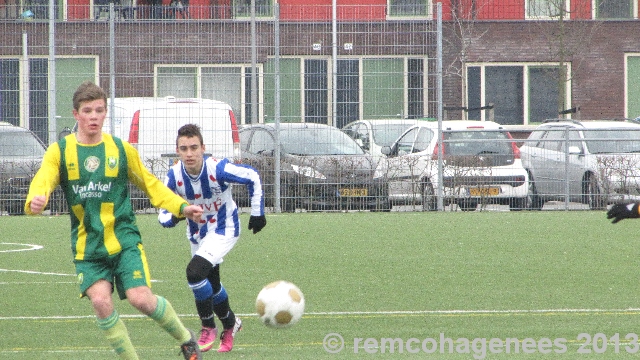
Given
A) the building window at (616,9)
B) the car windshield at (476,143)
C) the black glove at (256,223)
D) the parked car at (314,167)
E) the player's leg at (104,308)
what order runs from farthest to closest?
1. the building window at (616,9)
2. the car windshield at (476,143)
3. the parked car at (314,167)
4. the black glove at (256,223)
5. the player's leg at (104,308)

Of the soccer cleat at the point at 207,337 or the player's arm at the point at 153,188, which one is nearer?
the player's arm at the point at 153,188

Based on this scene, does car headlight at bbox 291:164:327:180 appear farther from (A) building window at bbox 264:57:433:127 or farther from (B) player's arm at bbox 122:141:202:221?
(B) player's arm at bbox 122:141:202:221

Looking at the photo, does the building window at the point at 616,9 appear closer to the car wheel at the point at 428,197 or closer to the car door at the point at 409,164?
the car door at the point at 409,164

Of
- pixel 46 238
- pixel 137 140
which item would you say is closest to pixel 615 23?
pixel 137 140

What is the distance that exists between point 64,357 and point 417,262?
601 cm

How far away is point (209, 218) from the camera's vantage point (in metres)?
8.23

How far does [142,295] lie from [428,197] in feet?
44.1

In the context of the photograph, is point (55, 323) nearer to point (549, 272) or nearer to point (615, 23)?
point (549, 272)

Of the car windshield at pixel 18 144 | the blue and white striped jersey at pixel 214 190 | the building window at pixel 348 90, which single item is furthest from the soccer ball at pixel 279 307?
the car windshield at pixel 18 144

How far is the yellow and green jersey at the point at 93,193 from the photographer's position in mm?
6711

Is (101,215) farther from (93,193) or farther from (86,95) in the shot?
(86,95)

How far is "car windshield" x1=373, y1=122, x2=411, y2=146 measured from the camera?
1986cm

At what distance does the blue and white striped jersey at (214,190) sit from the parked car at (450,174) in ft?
37.2

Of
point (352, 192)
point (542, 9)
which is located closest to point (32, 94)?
point (352, 192)
